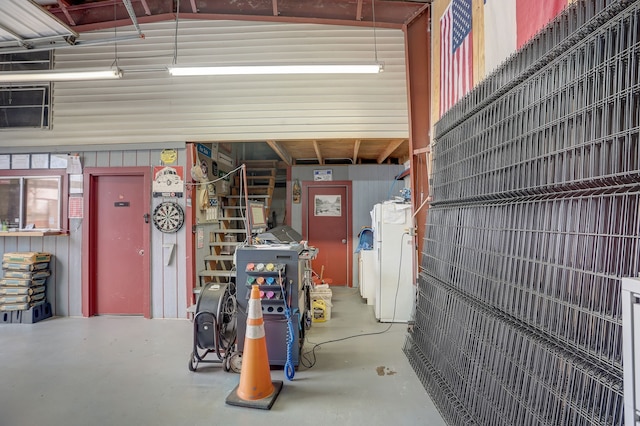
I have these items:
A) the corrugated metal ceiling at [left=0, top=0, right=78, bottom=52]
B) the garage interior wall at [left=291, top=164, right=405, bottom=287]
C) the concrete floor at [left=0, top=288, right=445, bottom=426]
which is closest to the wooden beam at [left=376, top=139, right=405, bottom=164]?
the garage interior wall at [left=291, top=164, right=405, bottom=287]

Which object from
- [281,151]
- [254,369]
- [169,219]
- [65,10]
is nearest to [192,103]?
[281,151]

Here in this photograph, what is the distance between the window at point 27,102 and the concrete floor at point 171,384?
9.31 ft

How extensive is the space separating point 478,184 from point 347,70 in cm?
191

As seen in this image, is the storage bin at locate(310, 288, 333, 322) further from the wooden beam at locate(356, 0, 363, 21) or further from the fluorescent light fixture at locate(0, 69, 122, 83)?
the wooden beam at locate(356, 0, 363, 21)

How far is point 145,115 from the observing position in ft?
13.7

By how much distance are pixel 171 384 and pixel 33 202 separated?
368cm

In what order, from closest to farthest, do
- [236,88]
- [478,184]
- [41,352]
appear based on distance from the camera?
[478,184] → [41,352] → [236,88]

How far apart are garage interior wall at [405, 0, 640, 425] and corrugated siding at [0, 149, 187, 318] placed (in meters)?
3.44

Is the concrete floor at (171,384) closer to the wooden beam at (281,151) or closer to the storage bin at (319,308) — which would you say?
the storage bin at (319,308)

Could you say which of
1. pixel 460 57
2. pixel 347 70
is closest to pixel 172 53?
pixel 347 70

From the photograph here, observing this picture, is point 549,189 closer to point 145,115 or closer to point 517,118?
point 517,118

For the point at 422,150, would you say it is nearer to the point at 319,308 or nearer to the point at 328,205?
the point at 319,308

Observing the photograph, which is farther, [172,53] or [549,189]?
[172,53]

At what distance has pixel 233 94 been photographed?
162 inches
